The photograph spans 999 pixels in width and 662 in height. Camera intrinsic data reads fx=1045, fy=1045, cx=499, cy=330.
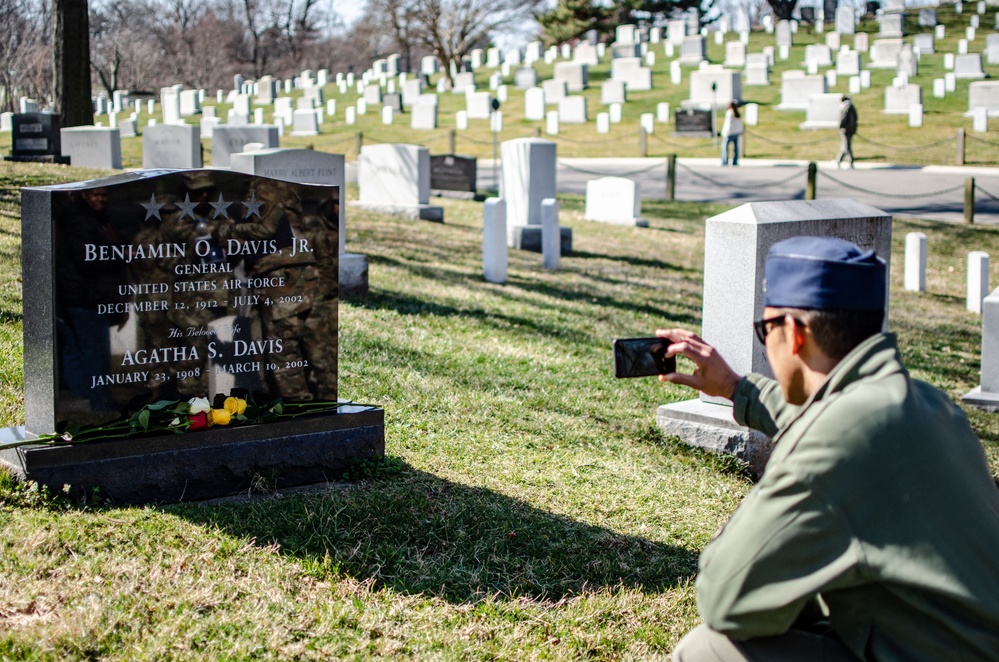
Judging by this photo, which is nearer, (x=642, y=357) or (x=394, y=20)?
(x=642, y=357)

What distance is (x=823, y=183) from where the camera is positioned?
24.7 metres

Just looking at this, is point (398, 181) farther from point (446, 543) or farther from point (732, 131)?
point (732, 131)

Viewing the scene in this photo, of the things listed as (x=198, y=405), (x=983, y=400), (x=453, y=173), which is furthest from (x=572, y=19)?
(x=198, y=405)

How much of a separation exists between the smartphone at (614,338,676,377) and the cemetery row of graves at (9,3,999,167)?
16.7 metres

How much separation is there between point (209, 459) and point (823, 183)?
72.8 feet

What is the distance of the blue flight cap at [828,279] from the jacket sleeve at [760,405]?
571 millimetres

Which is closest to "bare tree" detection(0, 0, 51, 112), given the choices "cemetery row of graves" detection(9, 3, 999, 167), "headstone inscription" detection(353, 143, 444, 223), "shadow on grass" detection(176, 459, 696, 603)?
"cemetery row of graves" detection(9, 3, 999, 167)

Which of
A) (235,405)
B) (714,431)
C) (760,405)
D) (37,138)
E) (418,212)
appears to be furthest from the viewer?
(37,138)

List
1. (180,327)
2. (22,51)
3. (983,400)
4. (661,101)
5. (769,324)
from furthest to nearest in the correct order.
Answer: (661,101), (22,51), (983,400), (180,327), (769,324)

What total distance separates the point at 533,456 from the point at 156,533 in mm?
2251

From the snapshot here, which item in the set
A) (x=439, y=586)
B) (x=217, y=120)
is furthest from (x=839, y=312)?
(x=217, y=120)

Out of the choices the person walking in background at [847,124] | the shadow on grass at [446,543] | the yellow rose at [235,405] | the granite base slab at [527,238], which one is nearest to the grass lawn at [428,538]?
the shadow on grass at [446,543]

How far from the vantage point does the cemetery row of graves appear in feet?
108

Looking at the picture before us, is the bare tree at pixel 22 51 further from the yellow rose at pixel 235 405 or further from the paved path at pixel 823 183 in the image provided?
the yellow rose at pixel 235 405
